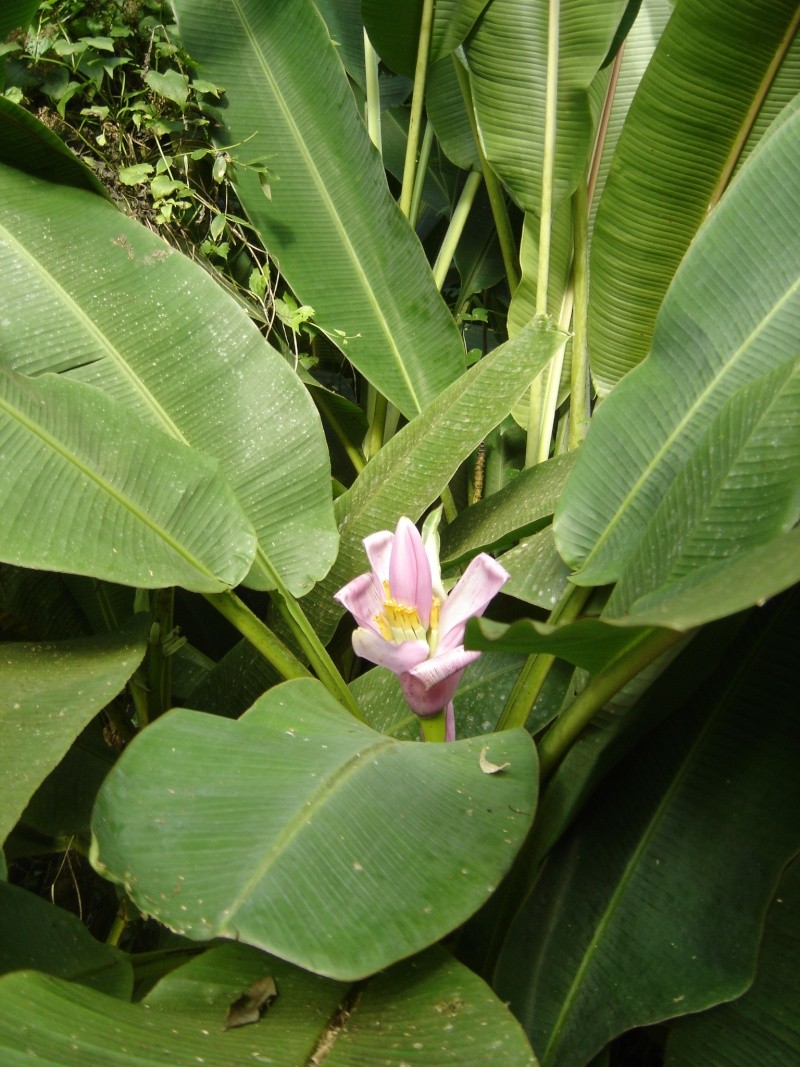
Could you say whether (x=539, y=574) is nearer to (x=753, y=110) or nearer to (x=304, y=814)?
(x=304, y=814)

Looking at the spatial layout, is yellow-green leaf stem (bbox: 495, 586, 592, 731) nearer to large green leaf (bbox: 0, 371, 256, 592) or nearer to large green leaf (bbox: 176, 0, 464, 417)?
large green leaf (bbox: 0, 371, 256, 592)

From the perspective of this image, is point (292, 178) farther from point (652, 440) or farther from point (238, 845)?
point (238, 845)

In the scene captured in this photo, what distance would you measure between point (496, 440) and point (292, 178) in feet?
1.54

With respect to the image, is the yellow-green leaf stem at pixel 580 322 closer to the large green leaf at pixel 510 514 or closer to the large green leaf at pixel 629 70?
the large green leaf at pixel 629 70

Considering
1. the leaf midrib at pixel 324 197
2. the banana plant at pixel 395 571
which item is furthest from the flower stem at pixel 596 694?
the leaf midrib at pixel 324 197

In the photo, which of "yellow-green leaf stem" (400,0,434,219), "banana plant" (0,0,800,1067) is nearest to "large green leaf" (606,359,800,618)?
"banana plant" (0,0,800,1067)

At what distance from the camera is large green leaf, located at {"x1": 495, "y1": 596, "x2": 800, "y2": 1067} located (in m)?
0.60

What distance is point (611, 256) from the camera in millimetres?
1067

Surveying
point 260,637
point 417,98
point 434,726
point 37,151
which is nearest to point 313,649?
point 260,637

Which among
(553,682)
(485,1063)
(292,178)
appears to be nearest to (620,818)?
(553,682)

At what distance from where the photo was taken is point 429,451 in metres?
0.87

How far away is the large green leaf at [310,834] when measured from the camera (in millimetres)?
460

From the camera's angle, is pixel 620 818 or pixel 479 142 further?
pixel 479 142

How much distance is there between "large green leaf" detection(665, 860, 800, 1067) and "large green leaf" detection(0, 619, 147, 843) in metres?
0.49
